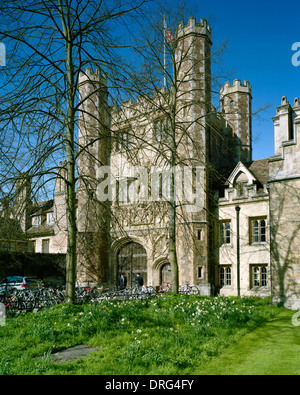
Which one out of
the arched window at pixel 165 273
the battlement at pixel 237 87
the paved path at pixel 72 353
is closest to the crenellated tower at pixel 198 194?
the arched window at pixel 165 273

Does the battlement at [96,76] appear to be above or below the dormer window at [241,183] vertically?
above

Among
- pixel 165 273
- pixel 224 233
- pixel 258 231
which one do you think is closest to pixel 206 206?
pixel 224 233

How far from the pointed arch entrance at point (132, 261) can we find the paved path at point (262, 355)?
14418 mm

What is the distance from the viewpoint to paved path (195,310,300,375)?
589 centimetres

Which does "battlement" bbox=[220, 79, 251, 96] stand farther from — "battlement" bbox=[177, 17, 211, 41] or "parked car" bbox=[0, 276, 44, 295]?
"parked car" bbox=[0, 276, 44, 295]

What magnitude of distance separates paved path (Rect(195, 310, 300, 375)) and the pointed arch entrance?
1442 cm

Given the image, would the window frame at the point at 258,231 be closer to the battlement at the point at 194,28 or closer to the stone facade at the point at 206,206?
the stone facade at the point at 206,206

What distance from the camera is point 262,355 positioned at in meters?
6.80

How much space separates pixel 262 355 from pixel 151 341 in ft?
6.65

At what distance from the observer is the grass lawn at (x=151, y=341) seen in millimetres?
5707

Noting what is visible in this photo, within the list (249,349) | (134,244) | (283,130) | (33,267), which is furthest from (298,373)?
(33,267)

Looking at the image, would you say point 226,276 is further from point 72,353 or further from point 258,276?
point 72,353

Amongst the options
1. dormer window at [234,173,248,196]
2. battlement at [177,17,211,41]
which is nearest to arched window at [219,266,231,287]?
dormer window at [234,173,248,196]
